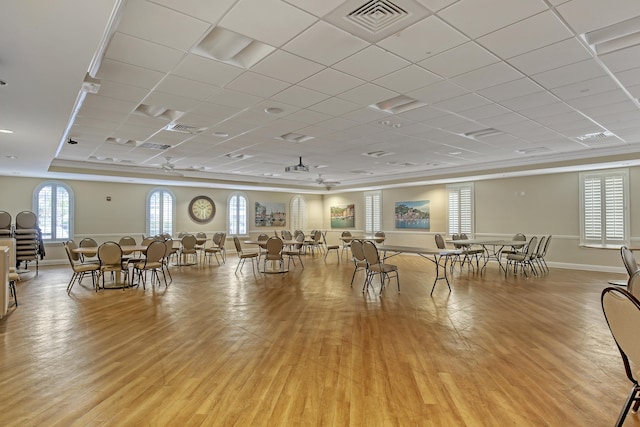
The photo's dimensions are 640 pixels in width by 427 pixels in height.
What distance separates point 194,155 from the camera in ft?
30.5

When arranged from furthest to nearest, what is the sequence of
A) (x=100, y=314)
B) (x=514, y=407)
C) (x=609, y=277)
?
(x=609, y=277) → (x=100, y=314) → (x=514, y=407)

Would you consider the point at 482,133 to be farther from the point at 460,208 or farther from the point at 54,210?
the point at 54,210

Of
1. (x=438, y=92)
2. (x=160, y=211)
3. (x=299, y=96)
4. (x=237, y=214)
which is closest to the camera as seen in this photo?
(x=438, y=92)

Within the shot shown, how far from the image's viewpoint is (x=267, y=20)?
3023 millimetres

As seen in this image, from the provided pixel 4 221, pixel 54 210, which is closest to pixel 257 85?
pixel 4 221

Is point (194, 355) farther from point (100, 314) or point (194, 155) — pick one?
point (194, 155)

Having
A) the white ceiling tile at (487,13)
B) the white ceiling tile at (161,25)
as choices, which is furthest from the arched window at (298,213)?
the white ceiling tile at (487,13)

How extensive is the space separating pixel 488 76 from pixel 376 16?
196 cm

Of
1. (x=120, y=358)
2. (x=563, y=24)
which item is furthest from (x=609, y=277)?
(x=120, y=358)

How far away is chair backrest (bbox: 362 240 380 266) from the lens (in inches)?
256

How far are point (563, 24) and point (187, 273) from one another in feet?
28.4

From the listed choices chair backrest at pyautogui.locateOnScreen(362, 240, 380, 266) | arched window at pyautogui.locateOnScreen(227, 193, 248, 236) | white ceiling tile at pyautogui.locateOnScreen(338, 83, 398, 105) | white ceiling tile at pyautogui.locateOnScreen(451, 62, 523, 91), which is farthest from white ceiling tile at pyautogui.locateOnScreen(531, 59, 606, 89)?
arched window at pyautogui.locateOnScreen(227, 193, 248, 236)

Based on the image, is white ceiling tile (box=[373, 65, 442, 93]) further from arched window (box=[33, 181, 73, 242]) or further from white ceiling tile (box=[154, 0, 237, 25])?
arched window (box=[33, 181, 73, 242])

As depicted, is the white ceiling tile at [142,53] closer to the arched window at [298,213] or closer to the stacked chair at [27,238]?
the stacked chair at [27,238]
